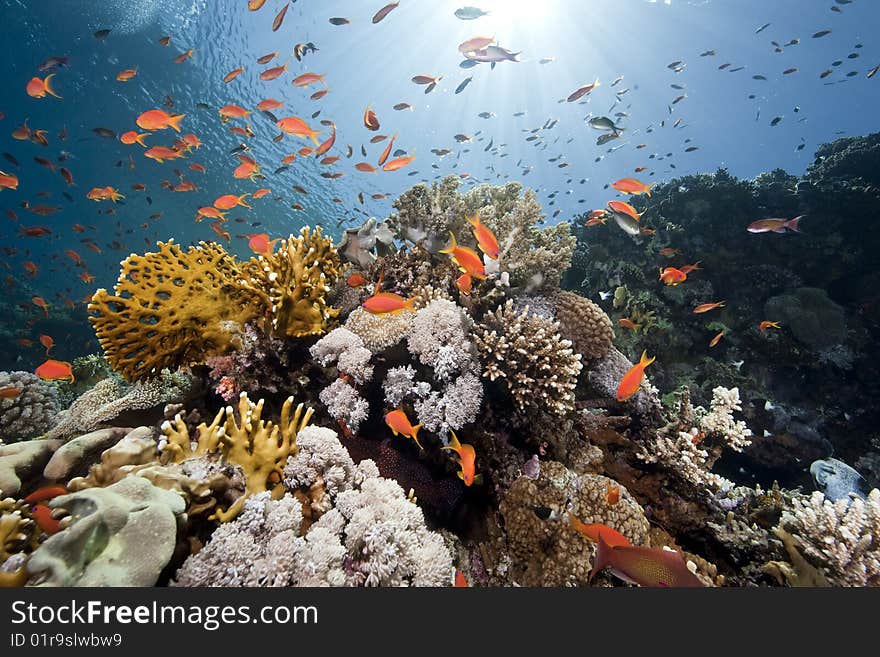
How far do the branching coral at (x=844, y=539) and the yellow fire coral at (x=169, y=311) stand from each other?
5747mm

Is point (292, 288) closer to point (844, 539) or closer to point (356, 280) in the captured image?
A: point (356, 280)

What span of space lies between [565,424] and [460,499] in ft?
4.66

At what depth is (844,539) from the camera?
118 inches

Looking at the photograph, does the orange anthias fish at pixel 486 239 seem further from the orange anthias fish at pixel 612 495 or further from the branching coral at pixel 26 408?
the branching coral at pixel 26 408

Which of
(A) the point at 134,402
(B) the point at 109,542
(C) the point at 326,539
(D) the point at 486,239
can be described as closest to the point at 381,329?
(D) the point at 486,239

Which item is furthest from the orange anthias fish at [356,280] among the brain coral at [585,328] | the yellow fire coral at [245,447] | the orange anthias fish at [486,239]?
the brain coral at [585,328]

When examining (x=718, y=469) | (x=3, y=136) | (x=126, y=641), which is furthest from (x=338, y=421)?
(x=3, y=136)

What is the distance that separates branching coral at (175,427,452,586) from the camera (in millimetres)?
1977

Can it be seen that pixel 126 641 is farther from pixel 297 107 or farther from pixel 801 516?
pixel 297 107

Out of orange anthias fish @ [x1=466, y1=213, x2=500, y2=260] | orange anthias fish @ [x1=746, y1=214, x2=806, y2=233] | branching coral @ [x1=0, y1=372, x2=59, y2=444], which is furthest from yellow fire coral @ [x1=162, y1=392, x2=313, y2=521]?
orange anthias fish @ [x1=746, y1=214, x2=806, y2=233]

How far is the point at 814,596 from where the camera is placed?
229cm

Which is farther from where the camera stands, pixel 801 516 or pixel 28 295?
pixel 28 295

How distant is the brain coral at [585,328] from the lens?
14.2 feet

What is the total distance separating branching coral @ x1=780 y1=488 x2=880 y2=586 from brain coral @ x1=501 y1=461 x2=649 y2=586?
1.46 m
